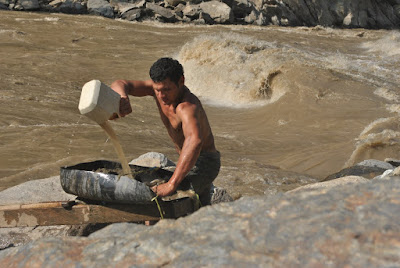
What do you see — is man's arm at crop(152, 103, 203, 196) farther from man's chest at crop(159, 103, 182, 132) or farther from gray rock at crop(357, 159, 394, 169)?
gray rock at crop(357, 159, 394, 169)

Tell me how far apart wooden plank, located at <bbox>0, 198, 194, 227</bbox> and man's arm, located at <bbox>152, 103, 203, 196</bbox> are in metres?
0.10

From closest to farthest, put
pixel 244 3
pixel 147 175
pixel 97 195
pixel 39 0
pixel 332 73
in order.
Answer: pixel 97 195 → pixel 147 175 → pixel 332 73 → pixel 39 0 → pixel 244 3

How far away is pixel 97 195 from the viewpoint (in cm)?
315

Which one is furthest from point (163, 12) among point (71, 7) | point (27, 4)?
point (27, 4)

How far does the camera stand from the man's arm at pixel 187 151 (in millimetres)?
3178

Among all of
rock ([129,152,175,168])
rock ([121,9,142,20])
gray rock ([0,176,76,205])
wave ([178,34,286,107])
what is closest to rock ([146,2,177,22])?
rock ([121,9,142,20])

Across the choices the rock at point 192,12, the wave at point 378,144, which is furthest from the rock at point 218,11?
the wave at point 378,144

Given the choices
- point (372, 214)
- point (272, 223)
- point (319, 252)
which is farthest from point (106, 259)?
point (372, 214)

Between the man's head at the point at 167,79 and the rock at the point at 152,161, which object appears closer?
the man's head at the point at 167,79

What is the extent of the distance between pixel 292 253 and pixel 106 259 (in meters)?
0.61

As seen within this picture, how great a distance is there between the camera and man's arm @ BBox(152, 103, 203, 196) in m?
3.18

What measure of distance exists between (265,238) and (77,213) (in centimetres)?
169

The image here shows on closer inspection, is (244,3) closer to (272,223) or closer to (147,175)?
(147,175)

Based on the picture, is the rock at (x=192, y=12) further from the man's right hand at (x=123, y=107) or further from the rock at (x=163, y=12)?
the man's right hand at (x=123, y=107)
